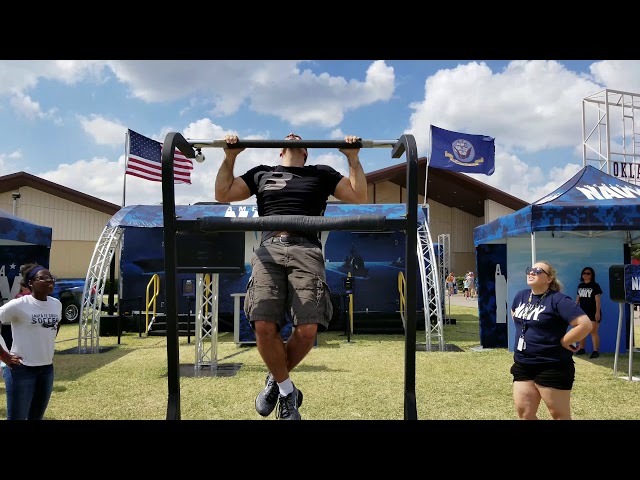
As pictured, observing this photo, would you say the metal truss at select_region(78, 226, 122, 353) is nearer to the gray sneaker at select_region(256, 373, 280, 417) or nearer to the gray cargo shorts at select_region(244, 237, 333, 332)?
the gray sneaker at select_region(256, 373, 280, 417)

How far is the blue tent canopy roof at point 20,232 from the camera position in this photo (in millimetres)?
7116

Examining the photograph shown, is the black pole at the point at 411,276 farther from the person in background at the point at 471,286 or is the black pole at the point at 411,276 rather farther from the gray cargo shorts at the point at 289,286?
the person in background at the point at 471,286

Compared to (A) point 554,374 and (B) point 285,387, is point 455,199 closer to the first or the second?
(A) point 554,374

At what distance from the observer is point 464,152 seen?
12.6m

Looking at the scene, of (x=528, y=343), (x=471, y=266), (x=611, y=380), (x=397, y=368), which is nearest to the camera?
(x=528, y=343)

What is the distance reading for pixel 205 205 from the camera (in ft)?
35.6

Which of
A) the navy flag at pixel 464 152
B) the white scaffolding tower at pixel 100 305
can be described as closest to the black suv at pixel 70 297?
the white scaffolding tower at pixel 100 305

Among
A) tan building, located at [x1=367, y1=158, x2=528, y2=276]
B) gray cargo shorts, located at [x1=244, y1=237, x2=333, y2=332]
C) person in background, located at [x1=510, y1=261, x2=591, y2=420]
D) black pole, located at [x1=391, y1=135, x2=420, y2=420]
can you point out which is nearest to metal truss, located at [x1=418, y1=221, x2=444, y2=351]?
person in background, located at [x1=510, y1=261, x2=591, y2=420]

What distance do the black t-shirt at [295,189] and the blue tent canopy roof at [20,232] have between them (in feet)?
19.2

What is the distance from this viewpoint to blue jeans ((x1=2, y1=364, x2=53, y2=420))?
3.55 m
